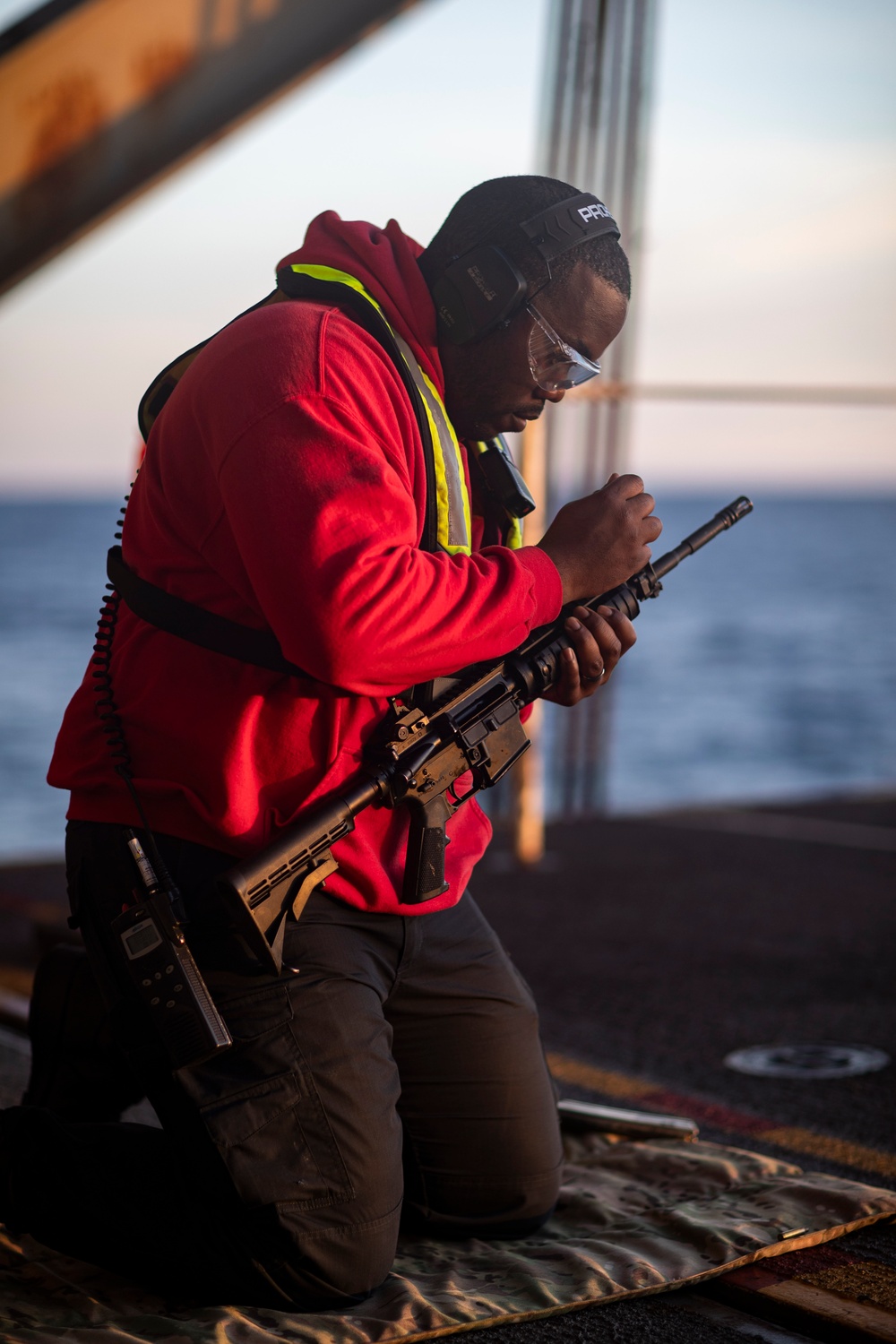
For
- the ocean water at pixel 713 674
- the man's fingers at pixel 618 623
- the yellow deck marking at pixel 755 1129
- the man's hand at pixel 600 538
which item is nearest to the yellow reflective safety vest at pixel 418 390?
the man's hand at pixel 600 538

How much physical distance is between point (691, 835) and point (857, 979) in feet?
8.14

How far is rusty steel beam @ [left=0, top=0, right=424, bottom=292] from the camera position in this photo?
143 inches

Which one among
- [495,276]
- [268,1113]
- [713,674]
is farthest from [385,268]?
[713,674]

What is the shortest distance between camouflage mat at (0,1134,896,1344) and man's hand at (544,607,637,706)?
845 mm

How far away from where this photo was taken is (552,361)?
2.15 meters

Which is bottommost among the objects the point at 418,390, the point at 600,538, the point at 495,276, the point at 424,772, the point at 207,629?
the point at 424,772

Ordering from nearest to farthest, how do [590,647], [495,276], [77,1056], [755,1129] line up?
1. [495,276]
2. [590,647]
3. [77,1056]
4. [755,1129]

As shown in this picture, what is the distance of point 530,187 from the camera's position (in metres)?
2.17

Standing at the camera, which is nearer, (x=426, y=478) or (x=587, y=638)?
(x=426, y=478)

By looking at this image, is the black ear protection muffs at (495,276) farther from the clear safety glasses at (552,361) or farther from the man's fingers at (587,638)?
the man's fingers at (587,638)

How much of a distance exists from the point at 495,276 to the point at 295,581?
0.59 metres

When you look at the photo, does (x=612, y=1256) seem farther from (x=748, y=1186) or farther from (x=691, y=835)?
(x=691, y=835)

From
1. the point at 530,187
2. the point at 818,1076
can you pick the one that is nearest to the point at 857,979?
the point at 818,1076

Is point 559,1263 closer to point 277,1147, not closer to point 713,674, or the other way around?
point 277,1147
